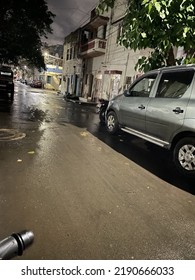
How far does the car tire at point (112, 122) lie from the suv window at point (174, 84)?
2060mm

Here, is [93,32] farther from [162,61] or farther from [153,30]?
[153,30]

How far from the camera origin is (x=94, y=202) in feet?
11.7

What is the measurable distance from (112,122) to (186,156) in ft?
11.5

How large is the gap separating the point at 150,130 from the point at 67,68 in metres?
33.2

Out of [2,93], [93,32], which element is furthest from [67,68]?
[2,93]

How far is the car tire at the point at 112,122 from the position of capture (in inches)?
302

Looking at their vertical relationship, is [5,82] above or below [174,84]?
below

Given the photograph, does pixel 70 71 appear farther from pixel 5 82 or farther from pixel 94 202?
pixel 94 202

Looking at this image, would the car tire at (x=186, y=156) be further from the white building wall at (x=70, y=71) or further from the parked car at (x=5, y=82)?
the white building wall at (x=70, y=71)

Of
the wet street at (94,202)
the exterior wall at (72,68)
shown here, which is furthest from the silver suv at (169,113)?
the exterior wall at (72,68)

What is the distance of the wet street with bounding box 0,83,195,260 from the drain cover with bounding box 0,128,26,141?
22 centimetres

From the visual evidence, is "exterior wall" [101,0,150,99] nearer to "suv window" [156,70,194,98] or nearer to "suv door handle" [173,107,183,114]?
"suv window" [156,70,194,98]

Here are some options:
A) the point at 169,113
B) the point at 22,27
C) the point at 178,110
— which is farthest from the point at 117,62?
the point at 178,110

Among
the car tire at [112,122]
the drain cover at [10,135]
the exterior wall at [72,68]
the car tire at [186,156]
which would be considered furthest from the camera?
the exterior wall at [72,68]
